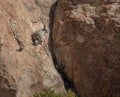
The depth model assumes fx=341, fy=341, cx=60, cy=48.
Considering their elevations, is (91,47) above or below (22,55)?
below

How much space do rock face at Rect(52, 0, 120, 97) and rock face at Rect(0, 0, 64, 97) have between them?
1.22 ft

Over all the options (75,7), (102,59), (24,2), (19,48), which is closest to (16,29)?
(19,48)

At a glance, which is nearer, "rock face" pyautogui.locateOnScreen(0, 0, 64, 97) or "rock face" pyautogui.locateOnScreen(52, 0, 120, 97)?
"rock face" pyautogui.locateOnScreen(0, 0, 64, 97)

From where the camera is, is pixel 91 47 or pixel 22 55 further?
pixel 91 47

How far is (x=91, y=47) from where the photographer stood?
7.21m

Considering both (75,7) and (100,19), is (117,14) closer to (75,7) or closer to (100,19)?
(100,19)

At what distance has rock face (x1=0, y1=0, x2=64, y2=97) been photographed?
6535 millimetres

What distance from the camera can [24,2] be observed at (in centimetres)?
776

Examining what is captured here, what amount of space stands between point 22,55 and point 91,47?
146 centimetres

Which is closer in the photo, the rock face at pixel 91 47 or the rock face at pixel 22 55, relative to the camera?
the rock face at pixel 22 55

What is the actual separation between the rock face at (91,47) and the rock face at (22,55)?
373mm

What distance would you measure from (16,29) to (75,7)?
1.43 m

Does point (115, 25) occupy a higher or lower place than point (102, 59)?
higher

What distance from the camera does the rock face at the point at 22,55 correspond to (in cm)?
654
